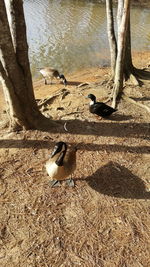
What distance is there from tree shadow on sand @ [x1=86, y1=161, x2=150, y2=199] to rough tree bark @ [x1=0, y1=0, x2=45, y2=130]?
201 centimetres

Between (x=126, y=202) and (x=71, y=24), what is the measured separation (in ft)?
48.9

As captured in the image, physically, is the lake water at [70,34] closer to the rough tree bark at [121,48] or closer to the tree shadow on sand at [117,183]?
the rough tree bark at [121,48]

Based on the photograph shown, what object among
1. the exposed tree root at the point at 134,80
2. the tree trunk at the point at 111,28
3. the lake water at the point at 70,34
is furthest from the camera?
the lake water at the point at 70,34

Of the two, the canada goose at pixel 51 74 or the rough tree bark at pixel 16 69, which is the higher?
the rough tree bark at pixel 16 69

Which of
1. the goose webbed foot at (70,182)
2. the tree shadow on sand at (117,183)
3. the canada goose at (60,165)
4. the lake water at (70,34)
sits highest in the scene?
the lake water at (70,34)

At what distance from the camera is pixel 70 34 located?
48.8 ft

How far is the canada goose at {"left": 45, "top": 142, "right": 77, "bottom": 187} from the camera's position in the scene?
14.0 feet

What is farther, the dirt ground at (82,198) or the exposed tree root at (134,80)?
the exposed tree root at (134,80)

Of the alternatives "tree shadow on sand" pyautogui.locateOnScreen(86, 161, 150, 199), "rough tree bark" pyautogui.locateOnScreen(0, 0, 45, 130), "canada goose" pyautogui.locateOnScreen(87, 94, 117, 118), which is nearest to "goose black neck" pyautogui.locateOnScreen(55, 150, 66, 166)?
"tree shadow on sand" pyautogui.locateOnScreen(86, 161, 150, 199)

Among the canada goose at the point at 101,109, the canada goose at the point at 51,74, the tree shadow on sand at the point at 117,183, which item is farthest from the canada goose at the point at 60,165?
the canada goose at the point at 51,74

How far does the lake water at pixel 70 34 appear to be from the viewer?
1202 centimetres

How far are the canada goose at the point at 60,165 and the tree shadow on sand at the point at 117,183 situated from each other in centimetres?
53

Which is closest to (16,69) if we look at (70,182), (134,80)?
(70,182)

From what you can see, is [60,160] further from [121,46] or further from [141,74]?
[141,74]
